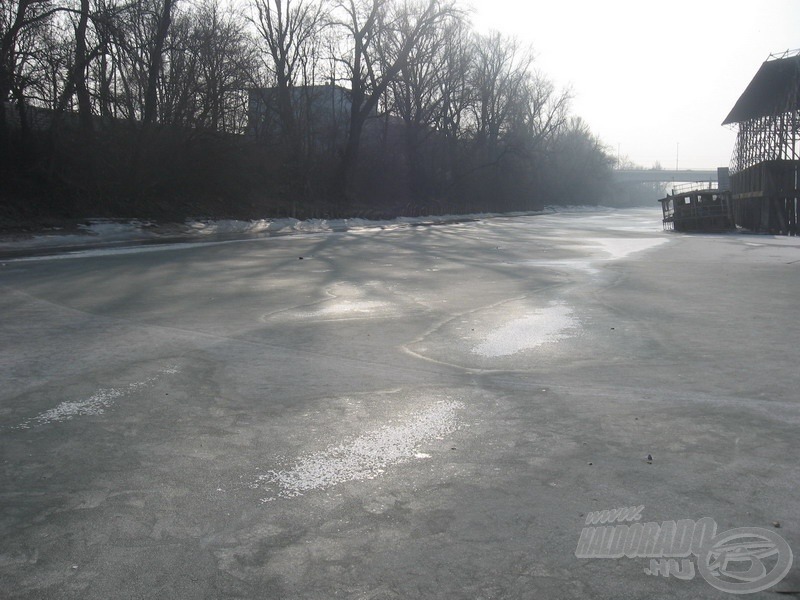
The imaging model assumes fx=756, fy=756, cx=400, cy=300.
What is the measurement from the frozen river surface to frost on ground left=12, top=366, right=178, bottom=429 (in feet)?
0.10

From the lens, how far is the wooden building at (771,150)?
123 ft

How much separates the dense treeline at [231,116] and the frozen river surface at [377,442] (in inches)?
744

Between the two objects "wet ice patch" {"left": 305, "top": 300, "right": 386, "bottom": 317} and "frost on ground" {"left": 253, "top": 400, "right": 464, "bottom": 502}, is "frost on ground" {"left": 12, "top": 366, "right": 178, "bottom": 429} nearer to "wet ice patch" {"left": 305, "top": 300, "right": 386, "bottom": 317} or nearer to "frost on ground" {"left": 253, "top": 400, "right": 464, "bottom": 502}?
"frost on ground" {"left": 253, "top": 400, "right": 464, "bottom": 502}

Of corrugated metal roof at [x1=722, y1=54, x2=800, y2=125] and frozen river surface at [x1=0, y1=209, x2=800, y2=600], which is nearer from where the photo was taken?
frozen river surface at [x1=0, y1=209, x2=800, y2=600]

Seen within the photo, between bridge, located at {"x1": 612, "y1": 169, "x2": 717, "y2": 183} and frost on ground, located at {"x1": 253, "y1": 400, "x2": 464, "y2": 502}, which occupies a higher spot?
bridge, located at {"x1": 612, "y1": 169, "x2": 717, "y2": 183}

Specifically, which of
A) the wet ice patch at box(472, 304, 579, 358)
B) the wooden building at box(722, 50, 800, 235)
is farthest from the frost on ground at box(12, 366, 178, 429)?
the wooden building at box(722, 50, 800, 235)

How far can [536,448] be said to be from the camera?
4.52 meters

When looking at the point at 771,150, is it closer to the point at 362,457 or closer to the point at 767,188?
the point at 767,188

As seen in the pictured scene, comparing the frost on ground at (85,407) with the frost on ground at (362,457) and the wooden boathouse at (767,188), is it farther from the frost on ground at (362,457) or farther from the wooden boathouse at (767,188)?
the wooden boathouse at (767,188)

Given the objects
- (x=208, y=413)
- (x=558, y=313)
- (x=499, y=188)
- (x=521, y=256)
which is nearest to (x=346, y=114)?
(x=499, y=188)

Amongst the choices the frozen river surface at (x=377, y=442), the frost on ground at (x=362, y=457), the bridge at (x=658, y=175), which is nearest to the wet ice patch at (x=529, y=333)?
the frozen river surface at (x=377, y=442)

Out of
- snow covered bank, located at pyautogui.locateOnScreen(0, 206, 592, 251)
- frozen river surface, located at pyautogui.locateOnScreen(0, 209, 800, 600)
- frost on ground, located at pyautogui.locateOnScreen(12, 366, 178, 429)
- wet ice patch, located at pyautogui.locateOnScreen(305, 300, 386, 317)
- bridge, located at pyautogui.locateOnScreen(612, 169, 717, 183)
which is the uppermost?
bridge, located at pyautogui.locateOnScreen(612, 169, 717, 183)

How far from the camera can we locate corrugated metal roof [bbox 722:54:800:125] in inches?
1598

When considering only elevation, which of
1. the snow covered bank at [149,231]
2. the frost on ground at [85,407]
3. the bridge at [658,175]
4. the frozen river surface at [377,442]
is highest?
the bridge at [658,175]
